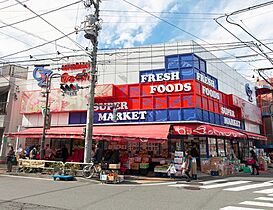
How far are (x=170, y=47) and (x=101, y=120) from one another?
299 inches

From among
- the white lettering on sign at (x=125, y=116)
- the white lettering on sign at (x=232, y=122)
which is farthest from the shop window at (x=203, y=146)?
the white lettering on sign at (x=125, y=116)

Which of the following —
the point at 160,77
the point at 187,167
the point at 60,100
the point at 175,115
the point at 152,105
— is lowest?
the point at 187,167

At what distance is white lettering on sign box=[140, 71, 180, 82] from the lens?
18044 millimetres

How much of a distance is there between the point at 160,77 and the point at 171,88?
1.24m

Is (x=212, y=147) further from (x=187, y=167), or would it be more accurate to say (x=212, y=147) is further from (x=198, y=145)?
(x=187, y=167)

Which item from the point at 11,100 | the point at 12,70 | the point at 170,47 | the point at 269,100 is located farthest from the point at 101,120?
the point at 269,100

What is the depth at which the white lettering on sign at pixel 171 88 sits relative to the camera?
17.5 m

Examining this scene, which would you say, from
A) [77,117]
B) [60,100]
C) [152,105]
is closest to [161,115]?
[152,105]

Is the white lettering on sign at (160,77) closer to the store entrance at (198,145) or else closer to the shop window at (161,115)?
the shop window at (161,115)

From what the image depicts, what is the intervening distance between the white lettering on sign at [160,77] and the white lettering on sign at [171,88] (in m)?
0.55

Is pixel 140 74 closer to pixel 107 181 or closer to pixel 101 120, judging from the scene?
pixel 101 120

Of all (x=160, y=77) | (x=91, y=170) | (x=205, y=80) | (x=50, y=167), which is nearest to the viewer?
(x=91, y=170)

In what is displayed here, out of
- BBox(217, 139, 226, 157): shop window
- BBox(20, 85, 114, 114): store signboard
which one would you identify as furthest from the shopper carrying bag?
BBox(20, 85, 114, 114): store signboard

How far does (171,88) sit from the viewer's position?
17.9 metres
